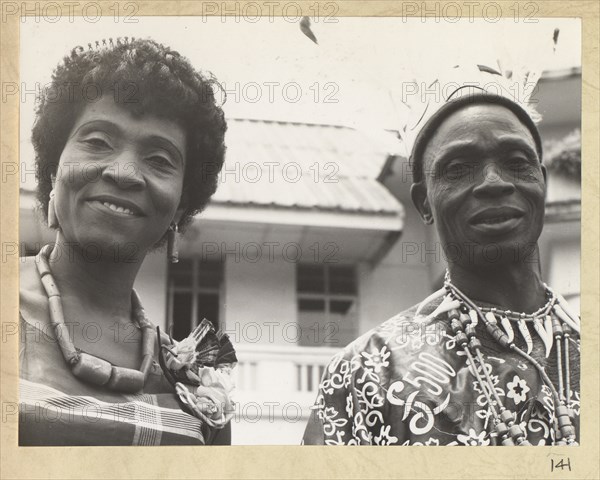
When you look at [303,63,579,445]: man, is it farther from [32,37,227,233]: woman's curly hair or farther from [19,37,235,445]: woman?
[32,37,227,233]: woman's curly hair

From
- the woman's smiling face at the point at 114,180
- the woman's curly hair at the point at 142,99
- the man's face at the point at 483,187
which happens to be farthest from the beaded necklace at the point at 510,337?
the woman's smiling face at the point at 114,180

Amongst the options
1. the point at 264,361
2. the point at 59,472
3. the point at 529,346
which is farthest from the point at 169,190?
the point at 529,346

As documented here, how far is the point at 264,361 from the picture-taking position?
6344mm

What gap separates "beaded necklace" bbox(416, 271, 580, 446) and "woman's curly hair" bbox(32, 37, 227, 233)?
116cm

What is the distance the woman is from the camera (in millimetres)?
6176

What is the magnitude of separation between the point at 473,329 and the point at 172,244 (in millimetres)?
1384

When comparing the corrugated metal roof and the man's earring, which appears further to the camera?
the corrugated metal roof

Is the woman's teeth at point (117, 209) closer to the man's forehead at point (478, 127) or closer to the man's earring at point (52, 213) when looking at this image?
the man's earring at point (52, 213)

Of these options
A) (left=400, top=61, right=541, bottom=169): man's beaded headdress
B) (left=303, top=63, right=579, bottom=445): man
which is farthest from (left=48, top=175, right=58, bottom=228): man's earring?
(left=400, top=61, right=541, bottom=169): man's beaded headdress

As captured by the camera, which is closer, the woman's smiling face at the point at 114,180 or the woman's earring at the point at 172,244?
the woman's smiling face at the point at 114,180

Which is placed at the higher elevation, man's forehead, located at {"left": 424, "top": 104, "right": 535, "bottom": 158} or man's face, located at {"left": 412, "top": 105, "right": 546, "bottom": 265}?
man's forehead, located at {"left": 424, "top": 104, "right": 535, "bottom": 158}

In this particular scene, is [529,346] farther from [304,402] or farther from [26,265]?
[26,265]

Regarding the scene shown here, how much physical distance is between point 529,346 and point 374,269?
76cm

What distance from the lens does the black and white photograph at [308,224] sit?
20.5 ft
